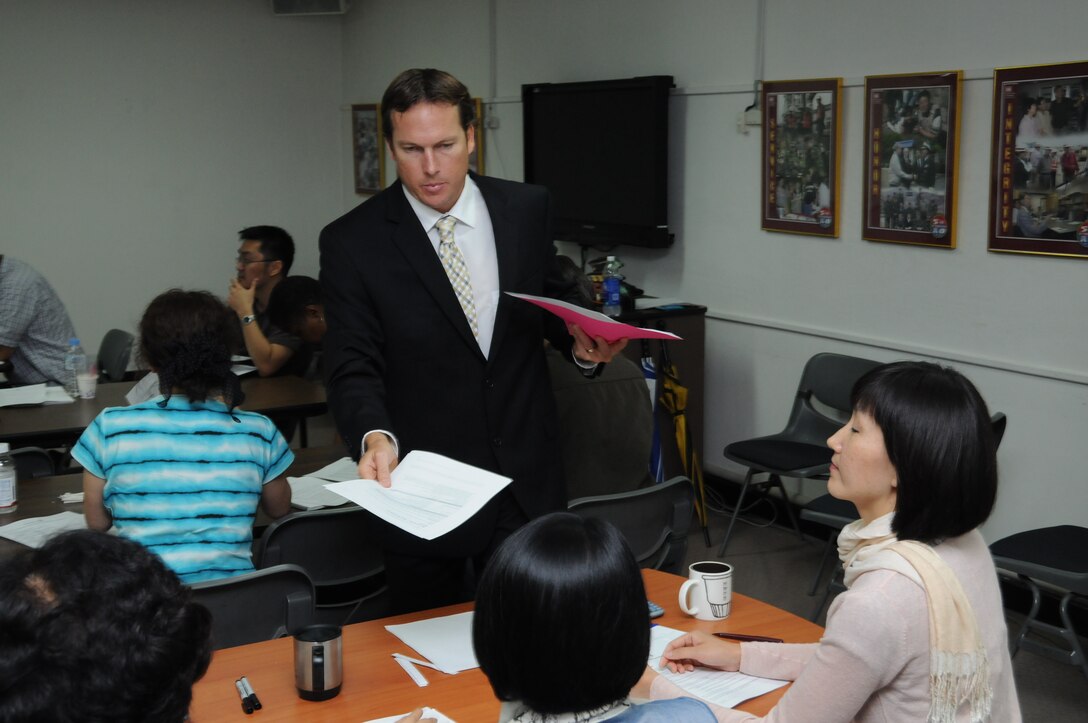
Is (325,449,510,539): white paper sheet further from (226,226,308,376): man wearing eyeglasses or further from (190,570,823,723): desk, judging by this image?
(226,226,308,376): man wearing eyeglasses

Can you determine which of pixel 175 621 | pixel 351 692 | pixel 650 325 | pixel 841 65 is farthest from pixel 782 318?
pixel 175 621

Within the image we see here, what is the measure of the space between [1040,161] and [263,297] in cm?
356

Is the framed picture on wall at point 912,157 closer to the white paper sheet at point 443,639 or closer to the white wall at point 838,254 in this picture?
the white wall at point 838,254

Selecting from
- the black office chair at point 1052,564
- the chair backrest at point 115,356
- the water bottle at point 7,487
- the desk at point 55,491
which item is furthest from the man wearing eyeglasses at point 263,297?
the black office chair at point 1052,564

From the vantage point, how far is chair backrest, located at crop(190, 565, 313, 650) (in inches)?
88.1

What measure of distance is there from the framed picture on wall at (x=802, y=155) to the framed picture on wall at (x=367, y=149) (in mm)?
4039

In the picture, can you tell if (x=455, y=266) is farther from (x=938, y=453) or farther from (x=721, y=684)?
(x=938, y=453)

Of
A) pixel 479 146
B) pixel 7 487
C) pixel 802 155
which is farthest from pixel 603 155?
pixel 7 487

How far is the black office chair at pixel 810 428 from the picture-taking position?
4531mm

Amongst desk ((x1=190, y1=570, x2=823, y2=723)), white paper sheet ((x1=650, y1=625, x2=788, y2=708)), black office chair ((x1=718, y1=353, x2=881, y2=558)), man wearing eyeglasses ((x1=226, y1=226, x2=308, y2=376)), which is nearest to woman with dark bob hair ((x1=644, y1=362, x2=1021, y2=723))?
white paper sheet ((x1=650, y1=625, x2=788, y2=708))

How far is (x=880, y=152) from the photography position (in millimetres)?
4633

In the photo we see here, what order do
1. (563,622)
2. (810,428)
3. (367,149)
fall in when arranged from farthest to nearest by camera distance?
(367,149)
(810,428)
(563,622)

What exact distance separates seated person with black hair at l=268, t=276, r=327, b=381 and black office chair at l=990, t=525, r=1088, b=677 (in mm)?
2965

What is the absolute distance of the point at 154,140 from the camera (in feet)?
27.6
